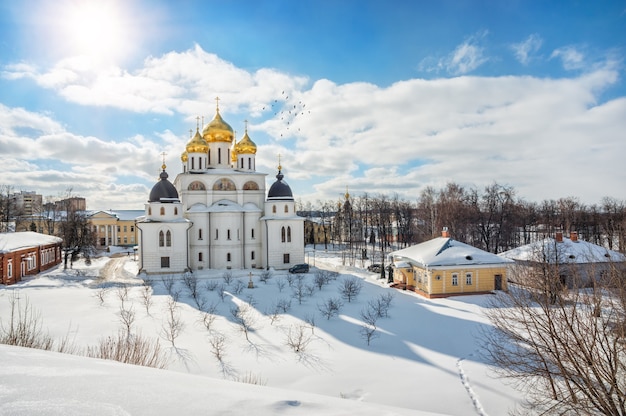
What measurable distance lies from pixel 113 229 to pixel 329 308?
47902 millimetres

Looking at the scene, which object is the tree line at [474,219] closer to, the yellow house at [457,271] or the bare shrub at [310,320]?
the yellow house at [457,271]

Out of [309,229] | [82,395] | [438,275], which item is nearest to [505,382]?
[82,395]

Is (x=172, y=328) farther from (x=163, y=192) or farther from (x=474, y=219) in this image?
(x=474, y=219)

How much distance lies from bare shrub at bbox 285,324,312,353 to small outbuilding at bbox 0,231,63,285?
19.7 meters

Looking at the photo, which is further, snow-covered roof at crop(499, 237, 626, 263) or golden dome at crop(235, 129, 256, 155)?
golden dome at crop(235, 129, 256, 155)

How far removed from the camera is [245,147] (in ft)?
106

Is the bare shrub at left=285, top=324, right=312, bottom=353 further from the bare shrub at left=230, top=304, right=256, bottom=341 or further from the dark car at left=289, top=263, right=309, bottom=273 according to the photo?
the dark car at left=289, top=263, right=309, bottom=273

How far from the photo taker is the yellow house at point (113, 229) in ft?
174

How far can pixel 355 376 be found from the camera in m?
10.2

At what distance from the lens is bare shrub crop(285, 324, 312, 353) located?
12.1m

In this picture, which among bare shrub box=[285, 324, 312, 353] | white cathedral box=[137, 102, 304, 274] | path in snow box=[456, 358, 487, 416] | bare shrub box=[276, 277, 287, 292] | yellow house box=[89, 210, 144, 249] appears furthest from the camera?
yellow house box=[89, 210, 144, 249]

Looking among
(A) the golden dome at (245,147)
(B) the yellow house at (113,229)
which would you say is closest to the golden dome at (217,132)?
(A) the golden dome at (245,147)

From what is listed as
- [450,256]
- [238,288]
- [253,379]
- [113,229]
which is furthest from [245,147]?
[113,229]

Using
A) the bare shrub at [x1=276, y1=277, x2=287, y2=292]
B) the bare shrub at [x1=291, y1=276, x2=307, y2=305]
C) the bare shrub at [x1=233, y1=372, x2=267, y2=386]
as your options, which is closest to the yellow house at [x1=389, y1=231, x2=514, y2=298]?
the bare shrub at [x1=291, y1=276, x2=307, y2=305]
